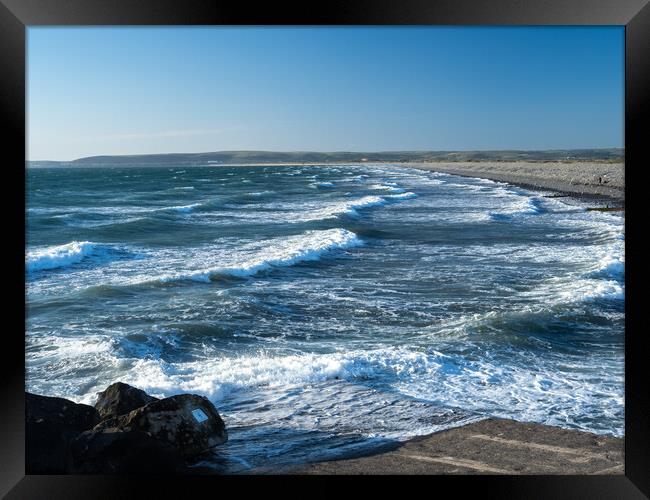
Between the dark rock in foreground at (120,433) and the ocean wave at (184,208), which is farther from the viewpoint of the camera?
the ocean wave at (184,208)

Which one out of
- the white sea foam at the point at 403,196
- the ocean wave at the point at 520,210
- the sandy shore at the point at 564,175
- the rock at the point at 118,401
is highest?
the sandy shore at the point at 564,175

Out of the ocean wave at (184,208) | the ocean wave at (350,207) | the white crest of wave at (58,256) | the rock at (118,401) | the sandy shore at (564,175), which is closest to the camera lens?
the rock at (118,401)

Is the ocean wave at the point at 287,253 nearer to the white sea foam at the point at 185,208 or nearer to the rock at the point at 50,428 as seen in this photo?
the rock at the point at 50,428

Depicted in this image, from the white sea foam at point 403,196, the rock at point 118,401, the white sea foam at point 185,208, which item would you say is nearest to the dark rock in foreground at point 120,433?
the rock at point 118,401

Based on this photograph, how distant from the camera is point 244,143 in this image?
25.7 m

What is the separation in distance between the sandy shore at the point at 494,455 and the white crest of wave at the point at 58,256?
33.0 ft

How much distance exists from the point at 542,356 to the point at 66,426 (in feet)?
13.9

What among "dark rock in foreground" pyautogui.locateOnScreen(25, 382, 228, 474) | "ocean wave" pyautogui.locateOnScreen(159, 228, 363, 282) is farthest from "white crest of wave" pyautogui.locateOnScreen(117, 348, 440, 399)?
"ocean wave" pyautogui.locateOnScreen(159, 228, 363, 282)

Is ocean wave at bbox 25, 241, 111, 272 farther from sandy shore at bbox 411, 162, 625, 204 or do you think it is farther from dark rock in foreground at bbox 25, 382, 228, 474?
sandy shore at bbox 411, 162, 625, 204

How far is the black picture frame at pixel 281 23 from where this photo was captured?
133 inches

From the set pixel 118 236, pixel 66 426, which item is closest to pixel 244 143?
pixel 118 236

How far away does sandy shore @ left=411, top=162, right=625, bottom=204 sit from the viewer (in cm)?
2720

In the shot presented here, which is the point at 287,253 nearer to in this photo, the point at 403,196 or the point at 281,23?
the point at 281,23

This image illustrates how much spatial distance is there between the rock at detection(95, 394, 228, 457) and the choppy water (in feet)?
0.44
